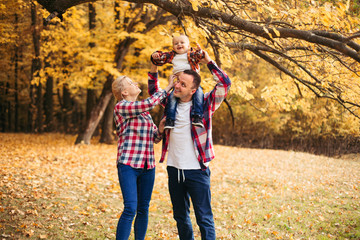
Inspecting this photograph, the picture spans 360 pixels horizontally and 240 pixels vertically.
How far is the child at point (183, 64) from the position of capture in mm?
2697

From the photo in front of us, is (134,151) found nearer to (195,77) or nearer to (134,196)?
(134,196)

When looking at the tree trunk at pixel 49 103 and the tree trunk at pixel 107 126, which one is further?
the tree trunk at pixel 49 103

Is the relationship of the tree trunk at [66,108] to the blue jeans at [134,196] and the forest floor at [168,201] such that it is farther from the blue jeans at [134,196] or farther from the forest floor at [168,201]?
the blue jeans at [134,196]

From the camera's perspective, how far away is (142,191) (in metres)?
3.01

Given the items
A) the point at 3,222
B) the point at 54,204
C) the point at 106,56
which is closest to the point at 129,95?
the point at 3,222

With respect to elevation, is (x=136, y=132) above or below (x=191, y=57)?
below

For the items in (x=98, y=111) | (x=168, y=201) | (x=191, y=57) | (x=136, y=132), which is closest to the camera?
(x=191, y=57)

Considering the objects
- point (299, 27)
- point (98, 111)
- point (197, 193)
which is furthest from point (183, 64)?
point (98, 111)

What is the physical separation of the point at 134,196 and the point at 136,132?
2.01 feet

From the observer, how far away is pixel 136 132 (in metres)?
2.96

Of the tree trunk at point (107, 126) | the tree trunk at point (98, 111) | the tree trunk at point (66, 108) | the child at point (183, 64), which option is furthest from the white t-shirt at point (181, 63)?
the tree trunk at point (66, 108)

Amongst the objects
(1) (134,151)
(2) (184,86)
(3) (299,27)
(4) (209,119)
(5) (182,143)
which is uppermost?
(3) (299,27)

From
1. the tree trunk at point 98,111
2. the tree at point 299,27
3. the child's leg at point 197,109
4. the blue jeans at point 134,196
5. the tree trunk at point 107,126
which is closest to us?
the child's leg at point 197,109

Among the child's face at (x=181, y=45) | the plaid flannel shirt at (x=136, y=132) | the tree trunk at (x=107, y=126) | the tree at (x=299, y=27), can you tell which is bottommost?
the tree trunk at (x=107, y=126)
